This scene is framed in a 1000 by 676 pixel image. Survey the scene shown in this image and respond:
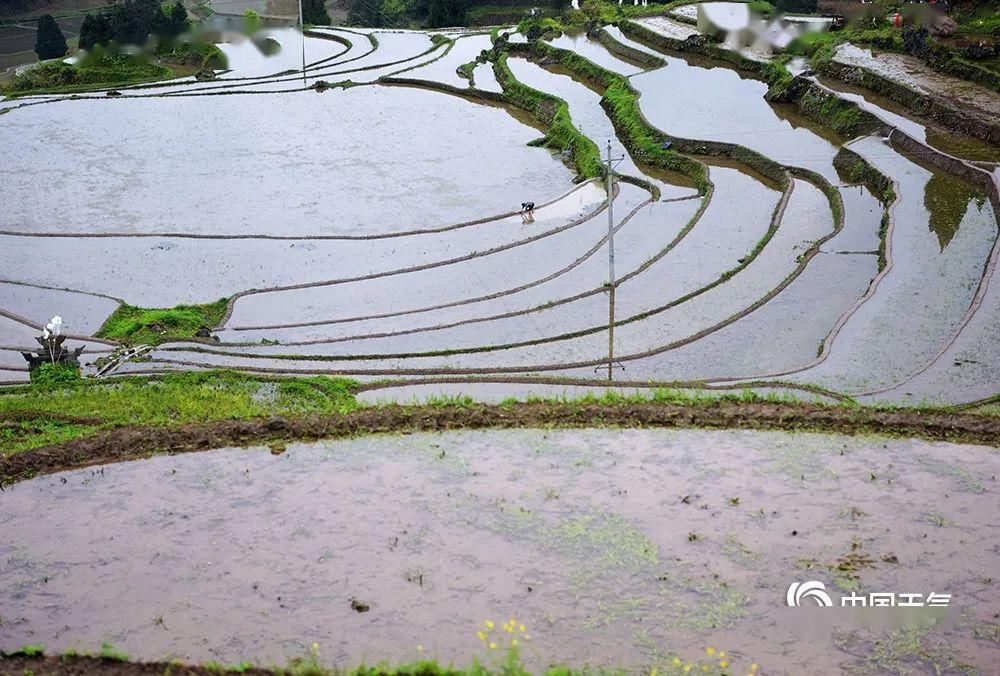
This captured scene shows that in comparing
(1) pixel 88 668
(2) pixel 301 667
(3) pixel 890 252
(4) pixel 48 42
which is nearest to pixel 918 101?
(3) pixel 890 252

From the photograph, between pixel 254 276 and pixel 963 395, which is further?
pixel 254 276

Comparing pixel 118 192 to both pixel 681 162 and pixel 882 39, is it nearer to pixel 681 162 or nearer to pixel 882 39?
pixel 681 162

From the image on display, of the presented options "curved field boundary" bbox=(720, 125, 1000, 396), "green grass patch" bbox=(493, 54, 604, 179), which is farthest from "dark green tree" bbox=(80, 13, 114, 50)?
"curved field boundary" bbox=(720, 125, 1000, 396)

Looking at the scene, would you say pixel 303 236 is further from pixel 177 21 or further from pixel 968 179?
pixel 177 21

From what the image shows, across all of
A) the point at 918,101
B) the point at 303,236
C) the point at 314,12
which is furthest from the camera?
the point at 314,12

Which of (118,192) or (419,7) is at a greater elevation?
(419,7)

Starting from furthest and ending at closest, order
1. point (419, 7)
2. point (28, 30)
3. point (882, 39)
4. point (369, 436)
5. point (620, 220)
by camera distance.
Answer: point (419, 7) → point (28, 30) → point (882, 39) → point (620, 220) → point (369, 436)

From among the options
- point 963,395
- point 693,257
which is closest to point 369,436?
point 963,395
